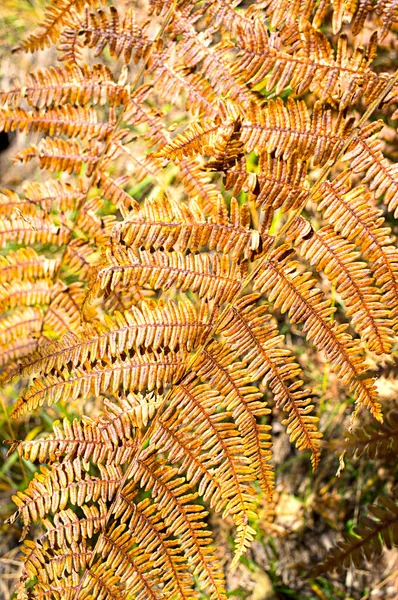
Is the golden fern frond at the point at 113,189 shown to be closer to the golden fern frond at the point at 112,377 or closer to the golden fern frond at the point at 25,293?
the golden fern frond at the point at 25,293

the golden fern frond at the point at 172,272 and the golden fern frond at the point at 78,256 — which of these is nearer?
the golden fern frond at the point at 172,272

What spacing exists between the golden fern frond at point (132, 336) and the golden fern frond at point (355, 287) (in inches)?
14.7

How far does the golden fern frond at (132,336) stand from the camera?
1479mm

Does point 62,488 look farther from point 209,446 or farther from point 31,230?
point 31,230

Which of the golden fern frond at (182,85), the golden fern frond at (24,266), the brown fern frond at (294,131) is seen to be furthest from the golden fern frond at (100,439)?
the golden fern frond at (182,85)

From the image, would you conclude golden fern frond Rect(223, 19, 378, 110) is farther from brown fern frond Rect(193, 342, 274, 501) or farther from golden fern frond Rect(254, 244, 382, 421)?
brown fern frond Rect(193, 342, 274, 501)

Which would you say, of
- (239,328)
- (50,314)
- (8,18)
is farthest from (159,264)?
(8,18)

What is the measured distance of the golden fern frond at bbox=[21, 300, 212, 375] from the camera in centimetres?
148

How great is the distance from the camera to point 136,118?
183cm

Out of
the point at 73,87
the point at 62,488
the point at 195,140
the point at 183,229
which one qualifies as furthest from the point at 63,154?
the point at 62,488

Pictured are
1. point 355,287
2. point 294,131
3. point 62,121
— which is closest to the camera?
point 355,287

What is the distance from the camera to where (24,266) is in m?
1.99

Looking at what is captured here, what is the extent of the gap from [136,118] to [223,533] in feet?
6.34

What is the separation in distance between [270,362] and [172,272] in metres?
0.38
